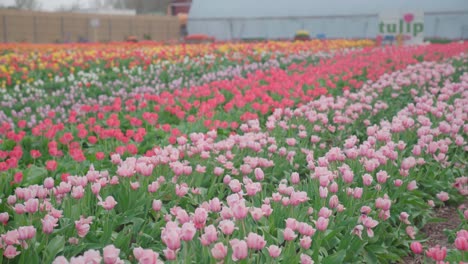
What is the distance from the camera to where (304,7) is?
3978cm

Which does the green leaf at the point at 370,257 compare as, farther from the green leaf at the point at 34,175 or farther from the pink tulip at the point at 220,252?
the green leaf at the point at 34,175

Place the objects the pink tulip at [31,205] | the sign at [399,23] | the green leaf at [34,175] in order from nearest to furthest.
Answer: the pink tulip at [31,205], the green leaf at [34,175], the sign at [399,23]

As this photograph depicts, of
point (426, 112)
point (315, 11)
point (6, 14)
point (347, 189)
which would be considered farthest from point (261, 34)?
point (347, 189)

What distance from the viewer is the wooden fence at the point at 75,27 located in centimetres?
3278

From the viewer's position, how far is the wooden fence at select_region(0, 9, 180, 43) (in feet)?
108

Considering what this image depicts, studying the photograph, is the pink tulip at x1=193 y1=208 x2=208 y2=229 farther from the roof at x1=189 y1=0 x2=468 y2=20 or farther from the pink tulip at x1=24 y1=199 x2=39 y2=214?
the roof at x1=189 y1=0 x2=468 y2=20

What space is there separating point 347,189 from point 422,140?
1417 millimetres

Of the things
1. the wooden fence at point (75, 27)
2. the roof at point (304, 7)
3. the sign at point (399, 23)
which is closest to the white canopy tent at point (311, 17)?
the roof at point (304, 7)

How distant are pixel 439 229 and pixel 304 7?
121 ft

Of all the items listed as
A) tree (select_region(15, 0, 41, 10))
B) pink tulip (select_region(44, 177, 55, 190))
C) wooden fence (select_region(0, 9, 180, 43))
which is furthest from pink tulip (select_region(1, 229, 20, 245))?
tree (select_region(15, 0, 41, 10))

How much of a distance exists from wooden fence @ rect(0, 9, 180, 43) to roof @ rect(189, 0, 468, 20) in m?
3.05

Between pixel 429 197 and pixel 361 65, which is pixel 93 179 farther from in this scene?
pixel 361 65

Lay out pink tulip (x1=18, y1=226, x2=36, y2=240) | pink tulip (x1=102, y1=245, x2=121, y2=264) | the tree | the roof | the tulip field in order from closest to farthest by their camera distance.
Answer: pink tulip (x1=102, y1=245, x2=121, y2=264), pink tulip (x1=18, y1=226, x2=36, y2=240), the tulip field, the roof, the tree

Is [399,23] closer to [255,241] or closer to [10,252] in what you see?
[255,241]
